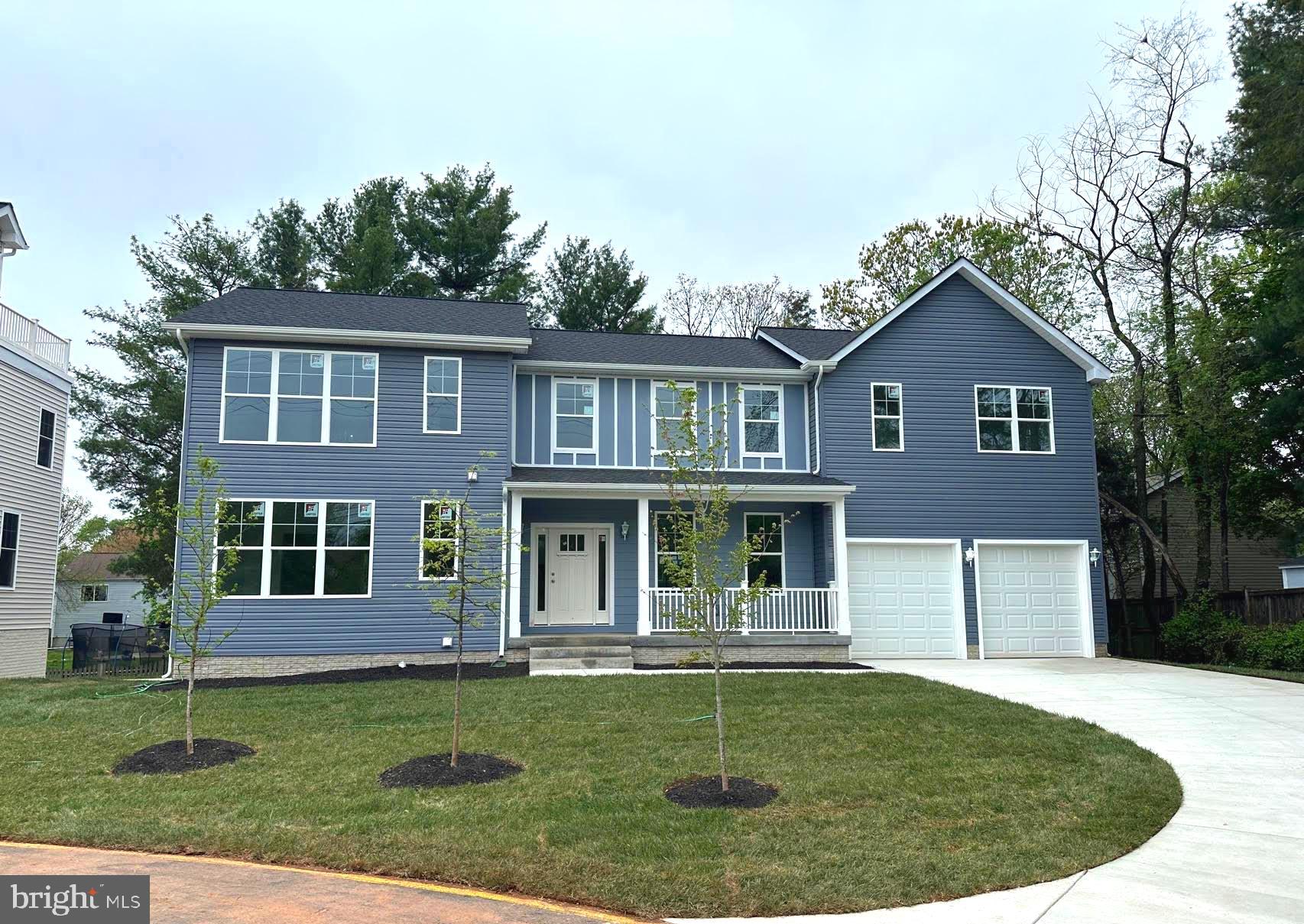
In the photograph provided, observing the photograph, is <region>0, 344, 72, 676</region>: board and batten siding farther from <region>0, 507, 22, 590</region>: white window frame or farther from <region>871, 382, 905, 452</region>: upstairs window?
<region>871, 382, 905, 452</region>: upstairs window

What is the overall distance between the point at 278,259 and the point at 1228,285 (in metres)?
27.5

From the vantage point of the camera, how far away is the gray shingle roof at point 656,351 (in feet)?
55.1

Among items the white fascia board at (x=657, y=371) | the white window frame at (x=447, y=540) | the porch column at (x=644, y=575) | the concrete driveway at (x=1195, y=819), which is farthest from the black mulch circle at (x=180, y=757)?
the white fascia board at (x=657, y=371)

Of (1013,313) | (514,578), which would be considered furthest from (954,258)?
(514,578)

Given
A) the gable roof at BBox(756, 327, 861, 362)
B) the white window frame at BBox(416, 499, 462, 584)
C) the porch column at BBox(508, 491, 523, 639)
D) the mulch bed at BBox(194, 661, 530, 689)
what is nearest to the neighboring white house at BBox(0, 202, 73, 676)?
the mulch bed at BBox(194, 661, 530, 689)

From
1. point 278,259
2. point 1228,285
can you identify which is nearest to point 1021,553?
point 1228,285

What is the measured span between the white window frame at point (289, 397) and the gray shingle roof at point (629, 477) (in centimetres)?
265

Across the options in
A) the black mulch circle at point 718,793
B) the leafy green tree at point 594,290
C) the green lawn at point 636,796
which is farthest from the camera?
the leafy green tree at point 594,290

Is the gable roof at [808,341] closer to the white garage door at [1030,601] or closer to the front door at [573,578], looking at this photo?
the white garage door at [1030,601]

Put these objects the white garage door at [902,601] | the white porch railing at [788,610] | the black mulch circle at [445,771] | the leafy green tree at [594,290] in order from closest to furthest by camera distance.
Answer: the black mulch circle at [445,771] → the white porch railing at [788,610] → the white garage door at [902,601] → the leafy green tree at [594,290]

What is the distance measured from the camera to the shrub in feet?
55.7

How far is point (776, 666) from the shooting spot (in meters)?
14.5

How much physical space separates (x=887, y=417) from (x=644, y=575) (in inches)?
220

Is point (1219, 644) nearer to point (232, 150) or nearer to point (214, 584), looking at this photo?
point (214, 584)
